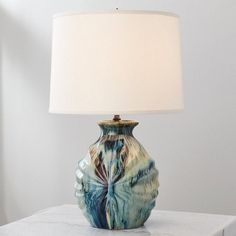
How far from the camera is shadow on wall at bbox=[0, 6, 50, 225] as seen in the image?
2.23 m

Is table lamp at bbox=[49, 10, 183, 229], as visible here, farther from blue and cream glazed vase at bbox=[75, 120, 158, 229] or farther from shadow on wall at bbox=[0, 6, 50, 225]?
shadow on wall at bbox=[0, 6, 50, 225]

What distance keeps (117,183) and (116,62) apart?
29 cm

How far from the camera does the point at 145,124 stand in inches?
80.3

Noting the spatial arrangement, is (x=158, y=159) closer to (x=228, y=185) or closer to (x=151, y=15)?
(x=228, y=185)

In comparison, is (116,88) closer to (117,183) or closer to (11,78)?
(117,183)

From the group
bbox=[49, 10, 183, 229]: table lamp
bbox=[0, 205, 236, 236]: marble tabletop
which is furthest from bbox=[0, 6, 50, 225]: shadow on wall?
bbox=[49, 10, 183, 229]: table lamp

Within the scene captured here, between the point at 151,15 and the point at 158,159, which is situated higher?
the point at 151,15

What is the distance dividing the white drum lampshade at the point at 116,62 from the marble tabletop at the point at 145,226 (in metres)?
0.30

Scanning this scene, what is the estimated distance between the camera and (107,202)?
4.99ft

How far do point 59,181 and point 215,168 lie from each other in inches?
23.0

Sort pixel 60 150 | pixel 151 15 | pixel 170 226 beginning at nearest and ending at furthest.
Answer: pixel 151 15
pixel 170 226
pixel 60 150

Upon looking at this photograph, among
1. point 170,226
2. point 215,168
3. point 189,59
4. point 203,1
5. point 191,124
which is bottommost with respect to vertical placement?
point 170,226

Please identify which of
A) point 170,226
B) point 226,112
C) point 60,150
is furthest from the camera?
point 60,150

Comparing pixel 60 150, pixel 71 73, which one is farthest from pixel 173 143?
pixel 71 73
